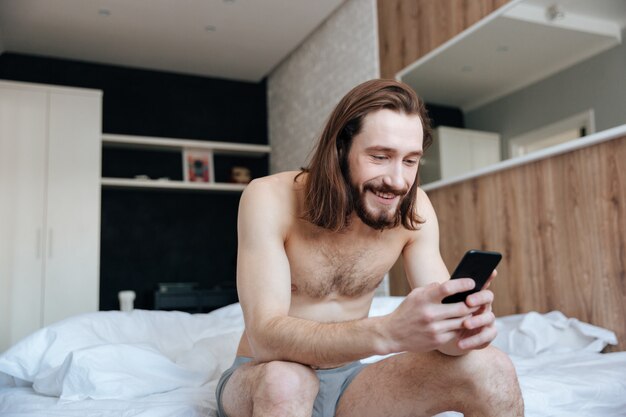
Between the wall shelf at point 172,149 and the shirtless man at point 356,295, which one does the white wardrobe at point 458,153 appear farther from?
the wall shelf at point 172,149

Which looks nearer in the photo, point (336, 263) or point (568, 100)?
point (336, 263)

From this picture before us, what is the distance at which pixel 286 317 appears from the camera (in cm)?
118

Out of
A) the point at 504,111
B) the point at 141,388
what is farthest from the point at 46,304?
the point at 504,111

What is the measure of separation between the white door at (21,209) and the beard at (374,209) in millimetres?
3235

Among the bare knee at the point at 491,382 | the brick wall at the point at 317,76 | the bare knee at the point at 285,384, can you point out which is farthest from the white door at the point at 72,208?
the bare knee at the point at 491,382

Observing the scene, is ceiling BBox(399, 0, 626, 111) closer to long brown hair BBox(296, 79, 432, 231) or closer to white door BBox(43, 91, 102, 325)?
long brown hair BBox(296, 79, 432, 231)

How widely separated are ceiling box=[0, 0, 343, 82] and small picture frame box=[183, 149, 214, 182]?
0.71 metres

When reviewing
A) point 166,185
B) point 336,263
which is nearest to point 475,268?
point 336,263

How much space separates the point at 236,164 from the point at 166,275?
43.5 inches

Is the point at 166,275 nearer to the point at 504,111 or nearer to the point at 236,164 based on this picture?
the point at 236,164

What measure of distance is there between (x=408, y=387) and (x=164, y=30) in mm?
3613

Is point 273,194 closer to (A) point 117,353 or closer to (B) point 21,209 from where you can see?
(A) point 117,353

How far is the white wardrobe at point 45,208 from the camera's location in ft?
13.0

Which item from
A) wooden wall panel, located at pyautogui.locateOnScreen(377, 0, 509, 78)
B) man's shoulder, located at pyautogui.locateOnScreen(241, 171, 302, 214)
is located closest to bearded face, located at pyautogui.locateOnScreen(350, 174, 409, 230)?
man's shoulder, located at pyautogui.locateOnScreen(241, 171, 302, 214)
